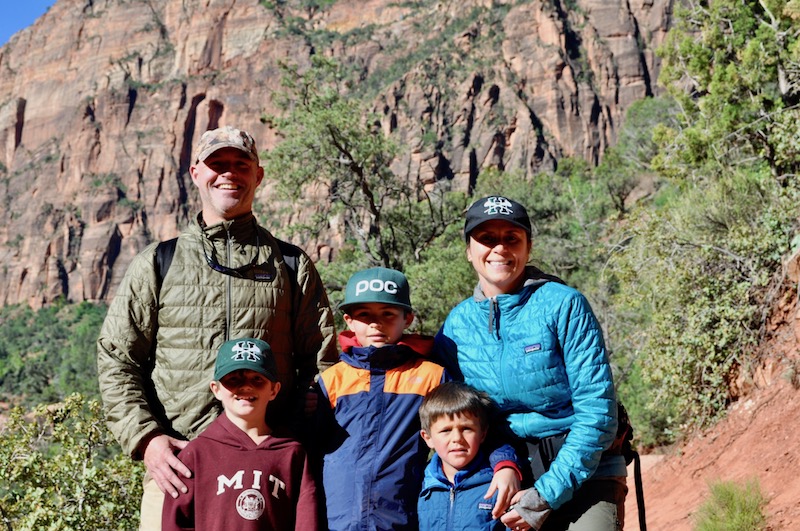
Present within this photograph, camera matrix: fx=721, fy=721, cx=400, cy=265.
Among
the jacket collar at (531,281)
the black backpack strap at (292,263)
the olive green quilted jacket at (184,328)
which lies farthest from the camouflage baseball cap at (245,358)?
the jacket collar at (531,281)

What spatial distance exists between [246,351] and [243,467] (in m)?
0.45

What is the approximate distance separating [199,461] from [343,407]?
0.60 meters

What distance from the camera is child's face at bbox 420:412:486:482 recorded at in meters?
2.76

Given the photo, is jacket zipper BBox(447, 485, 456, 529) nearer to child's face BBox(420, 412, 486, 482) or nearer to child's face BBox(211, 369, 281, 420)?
child's face BBox(420, 412, 486, 482)

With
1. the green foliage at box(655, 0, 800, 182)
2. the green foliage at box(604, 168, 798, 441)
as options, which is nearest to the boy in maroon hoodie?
the green foliage at box(604, 168, 798, 441)

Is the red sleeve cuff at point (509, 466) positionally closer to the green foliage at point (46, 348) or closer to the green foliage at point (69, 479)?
the green foliage at point (69, 479)

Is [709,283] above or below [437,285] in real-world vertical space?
below

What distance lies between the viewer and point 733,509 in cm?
585

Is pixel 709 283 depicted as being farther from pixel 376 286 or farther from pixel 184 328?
pixel 184 328

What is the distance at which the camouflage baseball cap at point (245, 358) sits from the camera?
2848 millimetres

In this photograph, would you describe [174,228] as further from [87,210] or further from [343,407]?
[343,407]

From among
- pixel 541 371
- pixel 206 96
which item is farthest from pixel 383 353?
pixel 206 96

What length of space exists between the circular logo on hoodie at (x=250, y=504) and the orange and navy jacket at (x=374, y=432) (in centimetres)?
26

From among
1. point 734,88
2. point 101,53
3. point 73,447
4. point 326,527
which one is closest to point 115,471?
point 73,447
